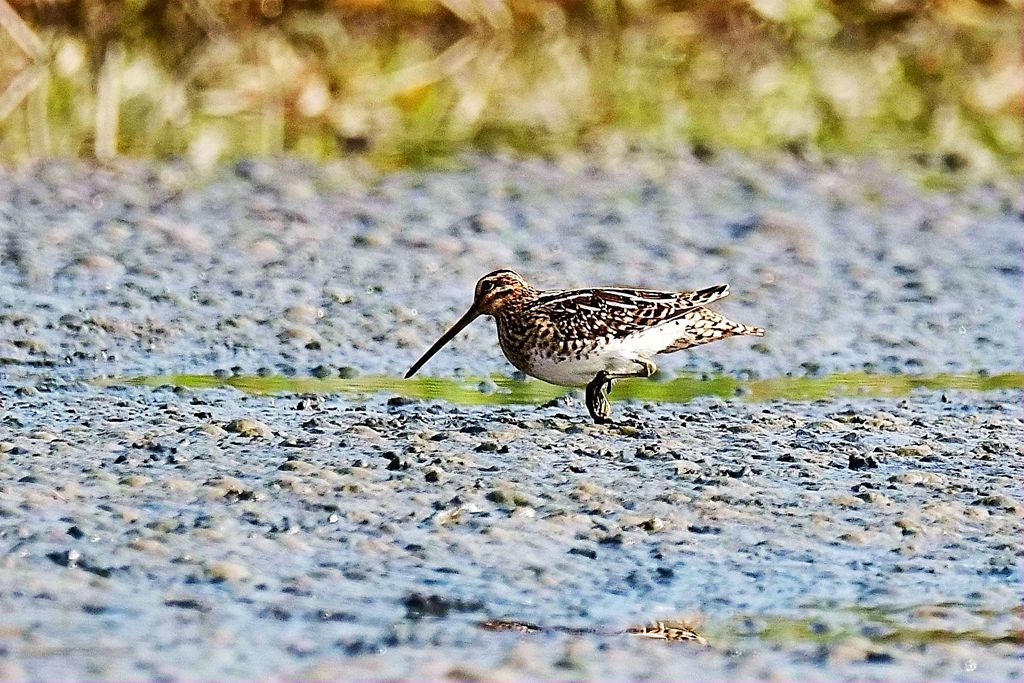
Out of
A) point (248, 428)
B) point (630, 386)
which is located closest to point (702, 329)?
point (630, 386)

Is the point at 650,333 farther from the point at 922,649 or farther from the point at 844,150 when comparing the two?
the point at 844,150

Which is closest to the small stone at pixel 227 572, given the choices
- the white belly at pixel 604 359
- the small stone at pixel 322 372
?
the white belly at pixel 604 359

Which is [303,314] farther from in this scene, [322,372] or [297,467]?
[297,467]

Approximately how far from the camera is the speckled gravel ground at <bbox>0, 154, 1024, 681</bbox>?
503 cm

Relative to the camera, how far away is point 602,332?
7.55 m

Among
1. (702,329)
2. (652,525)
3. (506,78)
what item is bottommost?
(652,525)

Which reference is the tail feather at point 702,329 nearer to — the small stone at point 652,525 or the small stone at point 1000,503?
the small stone at point 1000,503

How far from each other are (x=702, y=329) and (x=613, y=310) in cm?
41

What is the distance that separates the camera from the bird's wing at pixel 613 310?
757 cm

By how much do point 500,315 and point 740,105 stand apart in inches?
312

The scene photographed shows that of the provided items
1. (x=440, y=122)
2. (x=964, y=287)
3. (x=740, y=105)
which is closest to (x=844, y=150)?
(x=740, y=105)

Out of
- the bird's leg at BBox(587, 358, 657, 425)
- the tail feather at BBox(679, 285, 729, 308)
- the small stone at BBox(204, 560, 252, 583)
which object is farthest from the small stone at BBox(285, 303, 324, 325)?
the small stone at BBox(204, 560, 252, 583)

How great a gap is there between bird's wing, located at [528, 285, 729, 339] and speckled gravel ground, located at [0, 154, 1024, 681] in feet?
1.21

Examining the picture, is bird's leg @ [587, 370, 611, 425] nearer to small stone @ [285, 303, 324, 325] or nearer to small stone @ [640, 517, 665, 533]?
small stone @ [640, 517, 665, 533]
